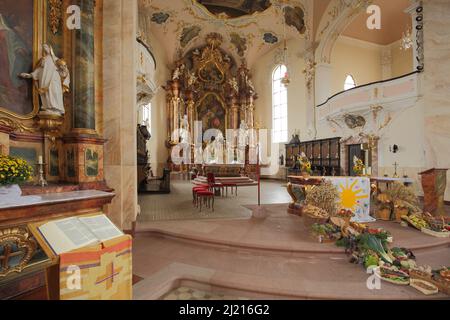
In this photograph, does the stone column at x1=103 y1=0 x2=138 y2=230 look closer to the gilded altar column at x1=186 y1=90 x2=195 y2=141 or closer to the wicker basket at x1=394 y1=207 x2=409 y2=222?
the wicker basket at x1=394 y1=207 x2=409 y2=222

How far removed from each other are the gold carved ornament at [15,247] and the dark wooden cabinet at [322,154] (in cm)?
1086

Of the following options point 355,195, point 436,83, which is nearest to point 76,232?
point 355,195

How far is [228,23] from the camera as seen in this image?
14.8m

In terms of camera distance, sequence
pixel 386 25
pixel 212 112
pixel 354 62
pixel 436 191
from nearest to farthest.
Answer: pixel 436 191 → pixel 386 25 → pixel 354 62 → pixel 212 112

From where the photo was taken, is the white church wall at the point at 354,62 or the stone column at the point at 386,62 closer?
the white church wall at the point at 354,62

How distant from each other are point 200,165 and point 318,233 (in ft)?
41.7

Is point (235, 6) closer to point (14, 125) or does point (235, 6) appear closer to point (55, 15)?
point (55, 15)

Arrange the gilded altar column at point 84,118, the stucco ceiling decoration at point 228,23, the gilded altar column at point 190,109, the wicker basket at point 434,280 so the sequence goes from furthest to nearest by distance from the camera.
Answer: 1. the gilded altar column at point 190,109
2. the stucco ceiling decoration at point 228,23
3. the gilded altar column at point 84,118
4. the wicker basket at point 434,280

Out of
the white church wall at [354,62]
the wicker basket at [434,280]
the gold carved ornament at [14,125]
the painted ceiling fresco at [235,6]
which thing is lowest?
the wicker basket at [434,280]

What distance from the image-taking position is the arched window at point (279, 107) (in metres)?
16.1

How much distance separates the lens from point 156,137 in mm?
15984

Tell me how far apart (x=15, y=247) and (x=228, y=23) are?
15.8m

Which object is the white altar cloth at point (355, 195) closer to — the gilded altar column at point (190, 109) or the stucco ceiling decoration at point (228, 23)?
the stucco ceiling decoration at point (228, 23)

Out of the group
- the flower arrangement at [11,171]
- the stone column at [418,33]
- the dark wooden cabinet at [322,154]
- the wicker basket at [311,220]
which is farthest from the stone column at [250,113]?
the flower arrangement at [11,171]
